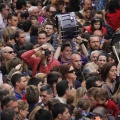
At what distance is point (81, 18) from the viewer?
21.1 metres

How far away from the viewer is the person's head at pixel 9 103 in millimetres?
12969

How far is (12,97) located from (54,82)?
1874 mm

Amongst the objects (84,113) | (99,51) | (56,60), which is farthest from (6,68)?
(84,113)

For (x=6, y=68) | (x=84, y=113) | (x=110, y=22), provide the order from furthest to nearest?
(x=110, y=22) < (x=6, y=68) < (x=84, y=113)

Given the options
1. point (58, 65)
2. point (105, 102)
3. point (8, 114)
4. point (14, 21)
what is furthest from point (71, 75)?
point (14, 21)

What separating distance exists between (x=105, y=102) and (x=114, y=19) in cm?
667

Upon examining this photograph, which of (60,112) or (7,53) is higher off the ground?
(60,112)

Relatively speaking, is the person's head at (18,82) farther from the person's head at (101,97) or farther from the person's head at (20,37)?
the person's head at (20,37)

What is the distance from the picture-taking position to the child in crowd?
1370cm

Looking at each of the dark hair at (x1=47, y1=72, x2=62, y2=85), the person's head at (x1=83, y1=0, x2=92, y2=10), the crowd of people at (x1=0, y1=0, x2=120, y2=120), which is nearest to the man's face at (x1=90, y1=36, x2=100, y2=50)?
the crowd of people at (x1=0, y1=0, x2=120, y2=120)

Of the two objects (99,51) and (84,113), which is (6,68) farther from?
(84,113)

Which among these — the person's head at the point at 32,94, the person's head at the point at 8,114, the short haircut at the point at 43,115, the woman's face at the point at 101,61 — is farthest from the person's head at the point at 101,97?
the woman's face at the point at 101,61

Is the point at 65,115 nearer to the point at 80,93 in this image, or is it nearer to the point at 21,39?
the point at 80,93

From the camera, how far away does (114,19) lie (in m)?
20.2
